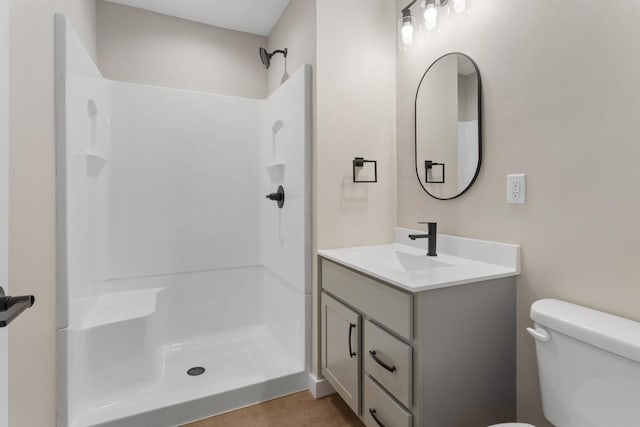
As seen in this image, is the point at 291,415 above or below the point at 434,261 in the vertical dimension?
below

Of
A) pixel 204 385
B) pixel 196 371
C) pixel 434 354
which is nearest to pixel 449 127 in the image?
pixel 434 354

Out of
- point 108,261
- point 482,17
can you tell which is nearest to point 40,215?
point 108,261

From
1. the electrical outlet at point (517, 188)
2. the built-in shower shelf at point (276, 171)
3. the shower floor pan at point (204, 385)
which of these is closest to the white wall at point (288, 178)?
the built-in shower shelf at point (276, 171)

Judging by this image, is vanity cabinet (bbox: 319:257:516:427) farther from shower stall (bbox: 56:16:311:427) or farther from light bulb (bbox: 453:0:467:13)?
light bulb (bbox: 453:0:467:13)

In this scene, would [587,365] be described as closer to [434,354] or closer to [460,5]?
[434,354]

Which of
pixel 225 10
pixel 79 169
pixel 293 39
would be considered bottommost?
pixel 79 169

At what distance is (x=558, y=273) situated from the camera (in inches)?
46.1

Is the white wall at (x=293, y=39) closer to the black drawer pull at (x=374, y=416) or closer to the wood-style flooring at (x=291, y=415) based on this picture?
the black drawer pull at (x=374, y=416)

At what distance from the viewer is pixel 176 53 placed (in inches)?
98.3

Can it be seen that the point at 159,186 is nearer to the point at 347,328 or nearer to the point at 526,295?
the point at 347,328

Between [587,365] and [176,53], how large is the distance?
9.71ft

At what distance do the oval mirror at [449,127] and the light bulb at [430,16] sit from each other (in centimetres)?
17

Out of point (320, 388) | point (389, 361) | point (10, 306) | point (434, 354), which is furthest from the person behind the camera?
point (320, 388)

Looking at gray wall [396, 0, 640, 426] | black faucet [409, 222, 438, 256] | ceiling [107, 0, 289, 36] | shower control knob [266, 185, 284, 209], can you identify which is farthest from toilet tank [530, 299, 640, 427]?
ceiling [107, 0, 289, 36]
